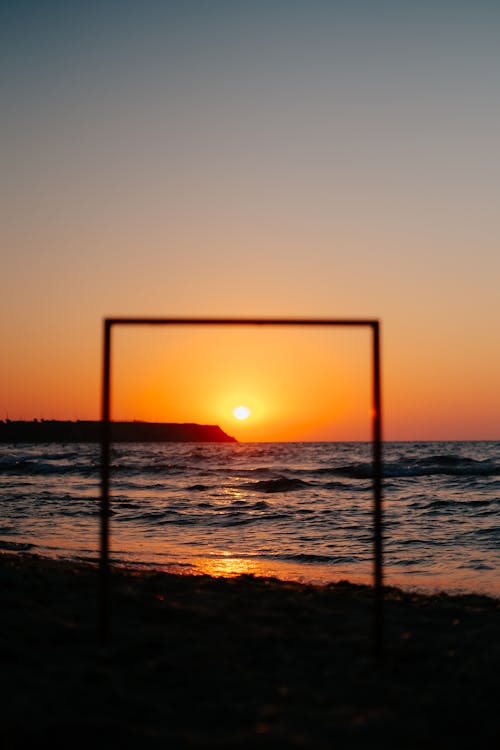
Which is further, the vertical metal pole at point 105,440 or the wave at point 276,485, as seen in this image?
the wave at point 276,485

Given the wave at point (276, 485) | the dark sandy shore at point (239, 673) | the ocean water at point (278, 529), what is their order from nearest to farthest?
1. the dark sandy shore at point (239, 673)
2. the ocean water at point (278, 529)
3. the wave at point (276, 485)

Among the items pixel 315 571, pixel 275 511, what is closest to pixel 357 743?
pixel 315 571

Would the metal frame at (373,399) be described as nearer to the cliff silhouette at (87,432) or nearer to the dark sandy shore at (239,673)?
the dark sandy shore at (239,673)

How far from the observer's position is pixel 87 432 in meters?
131

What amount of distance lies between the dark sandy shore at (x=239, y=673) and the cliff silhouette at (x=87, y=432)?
114507 millimetres

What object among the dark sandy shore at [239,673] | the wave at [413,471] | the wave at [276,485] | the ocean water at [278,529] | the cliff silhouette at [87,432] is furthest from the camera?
the cliff silhouette at [87,432]

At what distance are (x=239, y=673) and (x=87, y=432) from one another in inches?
5142

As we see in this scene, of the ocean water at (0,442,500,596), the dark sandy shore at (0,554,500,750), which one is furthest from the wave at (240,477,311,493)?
the dark sandy shore at (0,554,500,750)

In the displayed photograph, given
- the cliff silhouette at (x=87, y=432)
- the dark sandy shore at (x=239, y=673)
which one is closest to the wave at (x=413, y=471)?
the dark sandy shore at (x=239, y=673)

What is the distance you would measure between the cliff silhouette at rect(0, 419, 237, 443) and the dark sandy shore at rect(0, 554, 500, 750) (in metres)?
115

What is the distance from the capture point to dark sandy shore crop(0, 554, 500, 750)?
370 cm

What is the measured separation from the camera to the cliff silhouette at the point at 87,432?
128 metres

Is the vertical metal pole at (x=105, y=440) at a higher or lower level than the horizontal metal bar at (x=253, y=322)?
lower

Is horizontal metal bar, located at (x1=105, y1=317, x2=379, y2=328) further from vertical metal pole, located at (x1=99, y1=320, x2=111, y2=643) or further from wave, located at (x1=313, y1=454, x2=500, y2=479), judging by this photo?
wave, located at (x1=313, y1=454, x2=500, y2=479)
